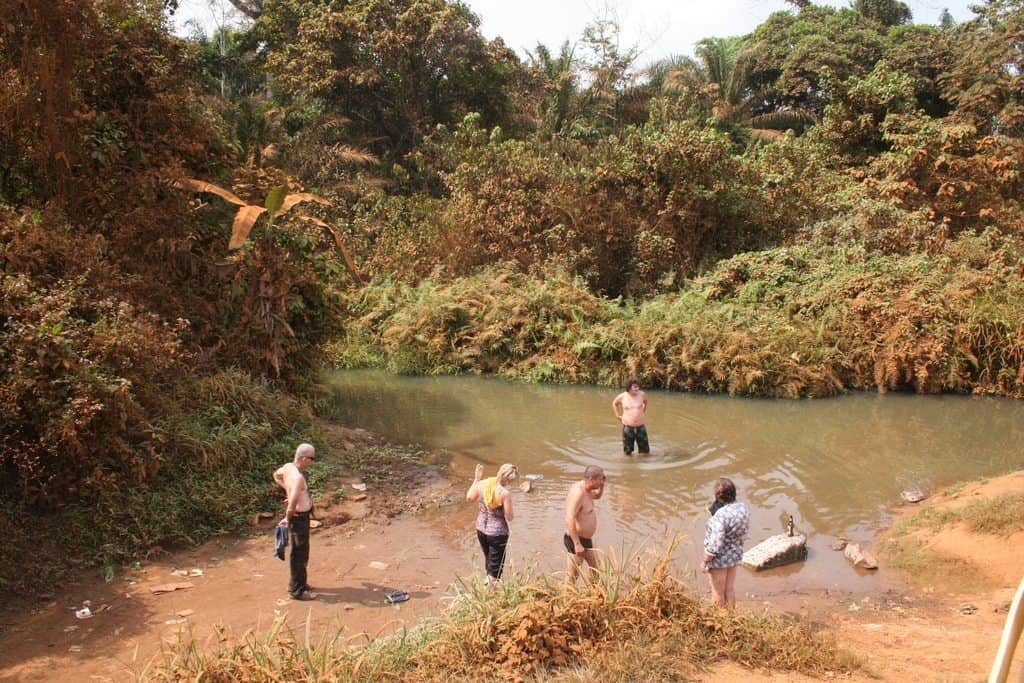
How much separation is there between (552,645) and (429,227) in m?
20.0

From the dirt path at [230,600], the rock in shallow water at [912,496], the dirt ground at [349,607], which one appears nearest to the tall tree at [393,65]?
the dirt path at [230,600]

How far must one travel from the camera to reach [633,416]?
1263 centimetres

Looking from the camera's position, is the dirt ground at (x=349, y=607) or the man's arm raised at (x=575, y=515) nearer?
the dirt ground at (x=349, y=607)

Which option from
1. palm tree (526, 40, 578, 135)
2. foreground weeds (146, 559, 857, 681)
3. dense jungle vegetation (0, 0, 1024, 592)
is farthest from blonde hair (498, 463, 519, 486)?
palm tree (526, 40, 578, 135)

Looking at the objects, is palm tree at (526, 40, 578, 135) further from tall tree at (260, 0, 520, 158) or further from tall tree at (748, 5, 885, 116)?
tall tree at (748, 5, 885, 116)

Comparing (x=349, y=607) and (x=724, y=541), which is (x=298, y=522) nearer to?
(x=349, y=607)

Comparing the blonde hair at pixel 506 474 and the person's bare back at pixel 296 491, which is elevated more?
the blonde hair at pixel 506 474

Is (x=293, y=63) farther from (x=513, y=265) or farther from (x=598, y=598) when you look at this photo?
(x=598, y=598)

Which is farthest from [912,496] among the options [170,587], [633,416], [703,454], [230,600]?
[170,587]

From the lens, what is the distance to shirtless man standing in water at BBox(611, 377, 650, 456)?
41.1 ft

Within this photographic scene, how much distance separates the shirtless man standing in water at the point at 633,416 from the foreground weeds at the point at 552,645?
20.2 feet

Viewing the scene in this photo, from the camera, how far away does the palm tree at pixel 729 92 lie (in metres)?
34.3

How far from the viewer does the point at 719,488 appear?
6984 mm

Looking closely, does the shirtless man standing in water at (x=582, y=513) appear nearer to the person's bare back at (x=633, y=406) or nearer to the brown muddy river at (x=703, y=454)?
the brown muddy river at (x=703, y=454)
